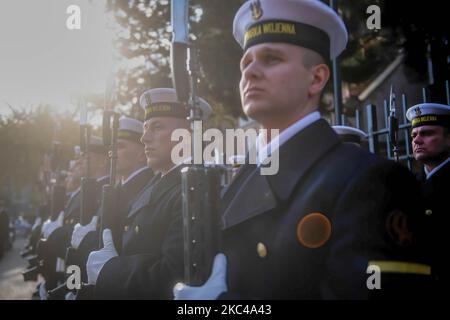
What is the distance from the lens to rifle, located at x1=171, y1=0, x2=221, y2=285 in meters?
1.94

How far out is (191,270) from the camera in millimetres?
1943

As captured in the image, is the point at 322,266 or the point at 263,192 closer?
the point at 322,266

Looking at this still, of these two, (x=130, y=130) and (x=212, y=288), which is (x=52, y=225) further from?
(x=212, y=288)

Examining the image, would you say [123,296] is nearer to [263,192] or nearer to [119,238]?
[119,238]

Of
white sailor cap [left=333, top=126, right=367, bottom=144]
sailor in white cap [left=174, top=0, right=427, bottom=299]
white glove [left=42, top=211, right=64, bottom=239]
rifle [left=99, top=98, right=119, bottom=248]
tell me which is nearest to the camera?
sailor in white cap [left=174, top=0, right=427, bottom=299]

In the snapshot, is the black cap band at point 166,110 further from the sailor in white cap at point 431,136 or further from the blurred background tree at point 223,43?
the blurred background tree at point 223,43

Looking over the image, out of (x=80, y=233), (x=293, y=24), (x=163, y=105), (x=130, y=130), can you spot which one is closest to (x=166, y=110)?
(x=163, y=105)

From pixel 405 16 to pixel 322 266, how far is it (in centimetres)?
799

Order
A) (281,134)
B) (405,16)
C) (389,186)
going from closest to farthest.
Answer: (389,186), (281,134), (405,16)

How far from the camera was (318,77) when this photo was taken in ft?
7.16

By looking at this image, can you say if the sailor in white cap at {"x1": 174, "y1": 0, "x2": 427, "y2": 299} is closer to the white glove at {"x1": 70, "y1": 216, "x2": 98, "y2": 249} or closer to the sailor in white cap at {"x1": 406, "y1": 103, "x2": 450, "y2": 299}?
the sailor in white cap at {"x1": 406, "y1": 103, "x2": 450, "y2": 299}

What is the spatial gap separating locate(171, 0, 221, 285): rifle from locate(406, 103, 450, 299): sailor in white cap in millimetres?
1674

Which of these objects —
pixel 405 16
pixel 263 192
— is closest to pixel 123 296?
pixel 263 192

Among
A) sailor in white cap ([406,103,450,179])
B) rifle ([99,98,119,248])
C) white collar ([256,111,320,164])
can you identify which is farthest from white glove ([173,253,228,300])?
sailor in white cap ([406,103,450,179])
